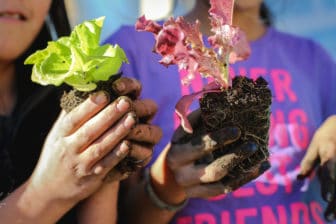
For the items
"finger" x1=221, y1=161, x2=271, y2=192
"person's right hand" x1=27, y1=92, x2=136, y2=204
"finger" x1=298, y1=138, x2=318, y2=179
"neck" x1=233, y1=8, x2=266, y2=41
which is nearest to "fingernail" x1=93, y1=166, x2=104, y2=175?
"person's right hand" x1=27, y1=92, x2=136, y2=204

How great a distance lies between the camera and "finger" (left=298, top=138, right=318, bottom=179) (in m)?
1.18

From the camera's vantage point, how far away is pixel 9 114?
1.08 metres

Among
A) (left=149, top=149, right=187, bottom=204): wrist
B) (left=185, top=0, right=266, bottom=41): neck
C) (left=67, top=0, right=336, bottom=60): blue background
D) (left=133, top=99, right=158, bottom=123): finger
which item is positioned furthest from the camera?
(left=67, top=0, right=336, bottom=60): blue background

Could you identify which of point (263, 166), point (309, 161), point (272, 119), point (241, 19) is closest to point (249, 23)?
point (241, 19)

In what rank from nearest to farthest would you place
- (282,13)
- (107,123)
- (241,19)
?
(107,123)
(241,19)
(282,13)

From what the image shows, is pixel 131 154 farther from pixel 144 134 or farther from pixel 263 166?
pixel 263 166

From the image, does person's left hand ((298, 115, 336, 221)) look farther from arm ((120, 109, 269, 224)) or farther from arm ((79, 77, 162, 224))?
arm ((79, 77, 162, 224))

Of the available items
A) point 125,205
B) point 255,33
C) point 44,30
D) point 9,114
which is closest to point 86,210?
point 125,205

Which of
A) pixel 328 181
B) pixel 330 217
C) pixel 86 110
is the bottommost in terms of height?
pixel 330 217

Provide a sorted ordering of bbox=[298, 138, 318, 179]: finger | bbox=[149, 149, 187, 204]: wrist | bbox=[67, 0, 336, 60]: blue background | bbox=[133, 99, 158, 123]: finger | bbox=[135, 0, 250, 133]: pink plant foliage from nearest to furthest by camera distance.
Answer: bbox=[135, 0, 250, 133]: pink plant foliage → bbox=[133, 99, 158, 123]: finger → bbox=[149, 149, 187, 204]: wrist → bbox=[298, 138, 318, 179]: finger → bbox=[67, 0, 336, 60]: blue background

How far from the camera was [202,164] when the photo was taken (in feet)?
3.08

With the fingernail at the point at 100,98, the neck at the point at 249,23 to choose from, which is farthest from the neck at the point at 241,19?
the fingernail at the point at 100,98

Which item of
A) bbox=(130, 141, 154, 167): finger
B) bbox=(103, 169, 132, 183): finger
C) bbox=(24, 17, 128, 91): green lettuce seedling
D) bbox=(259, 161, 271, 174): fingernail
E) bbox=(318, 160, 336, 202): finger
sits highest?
bbox=(24, 17, 128, 91): green lettuce seedling

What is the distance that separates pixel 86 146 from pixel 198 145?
0.19 meters
